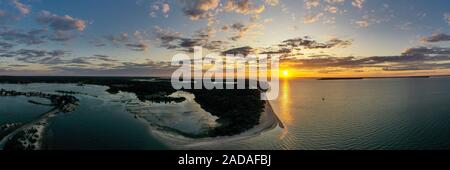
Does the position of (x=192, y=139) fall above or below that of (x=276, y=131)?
above

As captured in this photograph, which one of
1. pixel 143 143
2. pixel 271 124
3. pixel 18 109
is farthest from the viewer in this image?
pixel 18 109

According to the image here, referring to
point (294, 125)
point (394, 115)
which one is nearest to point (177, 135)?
point (294, 125)

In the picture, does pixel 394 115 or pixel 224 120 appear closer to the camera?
pixel 224 120

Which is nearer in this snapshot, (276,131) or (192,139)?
(192,139)

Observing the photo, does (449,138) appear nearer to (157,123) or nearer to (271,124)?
(271,124)

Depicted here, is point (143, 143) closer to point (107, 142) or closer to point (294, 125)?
point (107, 142)

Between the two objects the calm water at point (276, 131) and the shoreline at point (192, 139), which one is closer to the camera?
the shoreline at point (192, 139)

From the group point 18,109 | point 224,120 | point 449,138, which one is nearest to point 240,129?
point 224,120

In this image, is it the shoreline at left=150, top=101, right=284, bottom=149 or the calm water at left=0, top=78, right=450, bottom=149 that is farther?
the calm water at left=0, top=78, right=450, bottom=149

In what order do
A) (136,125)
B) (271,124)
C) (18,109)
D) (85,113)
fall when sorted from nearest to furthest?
(136,125) < (271,124) < (85,113) < (18,109)
